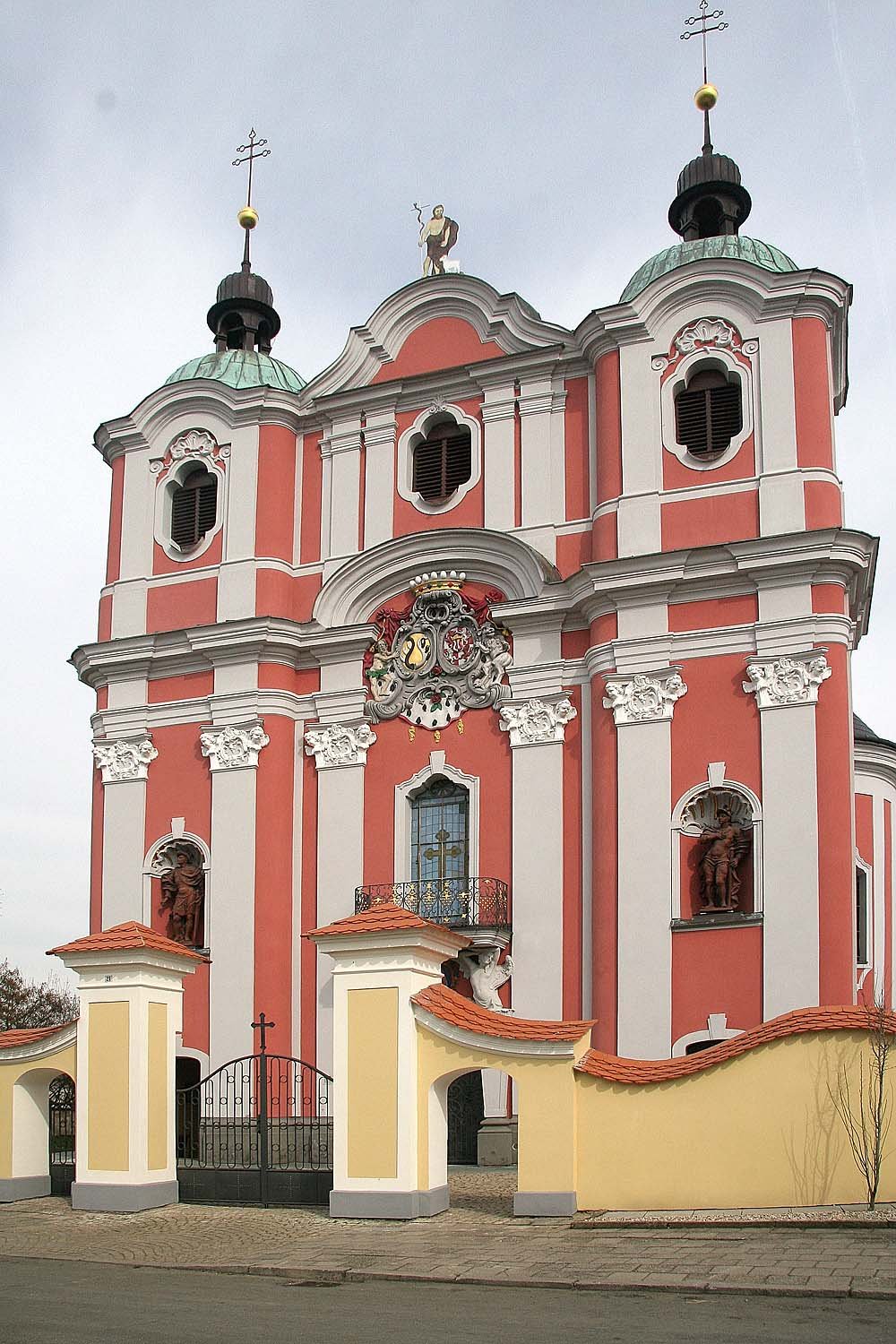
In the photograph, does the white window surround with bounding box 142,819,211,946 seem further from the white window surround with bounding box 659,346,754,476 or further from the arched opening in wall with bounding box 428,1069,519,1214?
the white window surround with bounding box 659,346,754,476

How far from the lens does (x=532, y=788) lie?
70.6 ft

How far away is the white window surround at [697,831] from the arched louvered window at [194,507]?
362 inches

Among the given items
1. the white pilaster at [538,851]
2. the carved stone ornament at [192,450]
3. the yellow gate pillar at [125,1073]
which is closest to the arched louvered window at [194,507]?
the carved stone ornament at [192,450]

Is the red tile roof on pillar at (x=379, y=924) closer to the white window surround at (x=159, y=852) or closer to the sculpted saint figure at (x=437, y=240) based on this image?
the white window surround at (x=159, y=852)

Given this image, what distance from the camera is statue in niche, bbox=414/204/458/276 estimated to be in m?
25.5

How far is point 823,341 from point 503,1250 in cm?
1383

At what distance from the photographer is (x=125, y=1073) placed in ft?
53.1

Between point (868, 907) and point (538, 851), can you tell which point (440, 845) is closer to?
point (538, 851)

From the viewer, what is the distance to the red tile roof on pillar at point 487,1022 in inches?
562

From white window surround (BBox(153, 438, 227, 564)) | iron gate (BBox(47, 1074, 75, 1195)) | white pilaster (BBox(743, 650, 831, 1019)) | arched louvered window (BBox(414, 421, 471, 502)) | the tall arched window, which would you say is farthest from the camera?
white window surround (BBox(153, 438, 227, 564))

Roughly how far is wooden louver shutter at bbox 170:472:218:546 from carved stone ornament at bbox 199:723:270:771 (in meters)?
3.38

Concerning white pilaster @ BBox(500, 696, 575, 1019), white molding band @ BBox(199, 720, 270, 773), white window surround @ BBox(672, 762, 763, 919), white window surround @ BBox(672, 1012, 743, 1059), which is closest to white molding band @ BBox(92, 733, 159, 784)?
white molding band @ BBox(199, 720, 270, 773)

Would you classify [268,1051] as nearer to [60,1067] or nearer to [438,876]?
[438,876]

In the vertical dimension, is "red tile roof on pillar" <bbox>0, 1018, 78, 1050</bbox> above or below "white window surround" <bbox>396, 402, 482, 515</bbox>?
below
